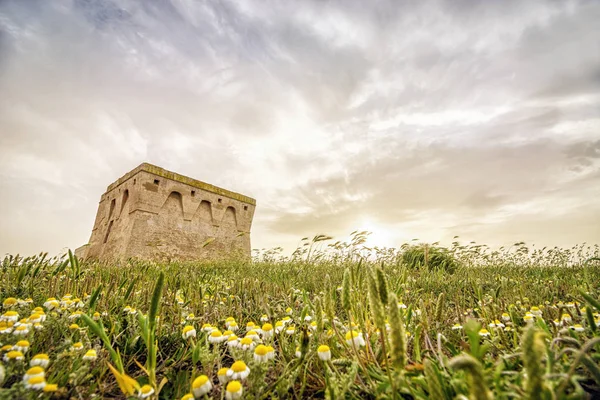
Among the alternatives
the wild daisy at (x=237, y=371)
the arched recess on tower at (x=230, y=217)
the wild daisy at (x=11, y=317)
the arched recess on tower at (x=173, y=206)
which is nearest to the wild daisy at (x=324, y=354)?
the wild daisy at (x=237, y=371)

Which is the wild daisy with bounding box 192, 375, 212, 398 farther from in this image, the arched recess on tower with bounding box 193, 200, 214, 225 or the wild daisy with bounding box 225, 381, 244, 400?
the arched recess on tower with bounding box 193, 200, 214, 225

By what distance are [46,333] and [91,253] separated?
70.4 ft

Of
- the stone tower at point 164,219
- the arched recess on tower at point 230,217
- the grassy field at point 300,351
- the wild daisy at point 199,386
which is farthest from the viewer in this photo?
the arched recess on tower at point 230,217

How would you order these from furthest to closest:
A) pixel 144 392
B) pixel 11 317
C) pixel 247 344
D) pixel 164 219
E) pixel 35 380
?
1. pixel 164 219
2. pixel 11 317
3. pixel 247 344
4. pixel 144 392
5. pixel 35 380

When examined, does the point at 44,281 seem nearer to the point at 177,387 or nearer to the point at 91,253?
the point at 177,387

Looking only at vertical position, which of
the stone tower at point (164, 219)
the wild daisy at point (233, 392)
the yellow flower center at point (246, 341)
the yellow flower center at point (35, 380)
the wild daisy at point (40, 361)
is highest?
the stone tower at point (164, 219)

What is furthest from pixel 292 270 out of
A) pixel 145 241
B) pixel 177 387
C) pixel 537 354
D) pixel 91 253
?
pixel 91 253

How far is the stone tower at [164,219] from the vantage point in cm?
1564

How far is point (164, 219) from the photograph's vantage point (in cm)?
1667

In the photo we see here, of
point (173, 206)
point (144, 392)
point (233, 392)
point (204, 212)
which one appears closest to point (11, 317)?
point (144, 392)

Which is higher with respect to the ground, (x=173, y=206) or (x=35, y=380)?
(x=173, y=206)

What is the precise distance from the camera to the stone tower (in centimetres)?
1564

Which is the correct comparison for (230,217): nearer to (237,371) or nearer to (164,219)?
(164,219)

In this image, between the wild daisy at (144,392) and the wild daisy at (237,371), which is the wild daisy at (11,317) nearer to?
the wild daisy at (144,392)
